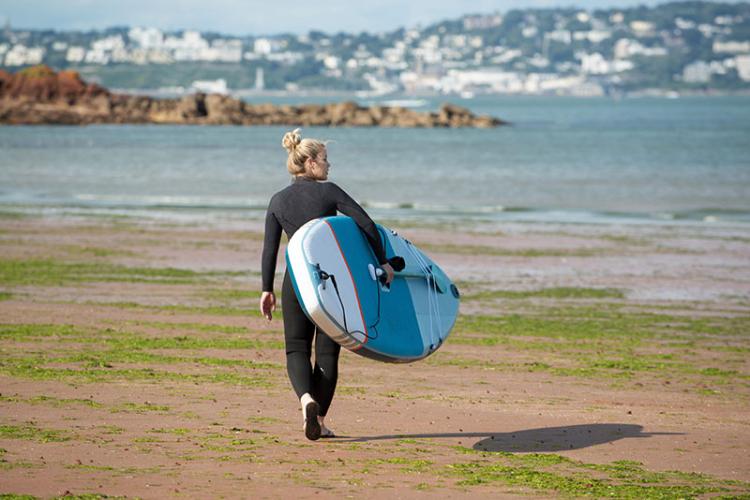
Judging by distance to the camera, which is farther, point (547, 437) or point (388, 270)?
point (547, 437)

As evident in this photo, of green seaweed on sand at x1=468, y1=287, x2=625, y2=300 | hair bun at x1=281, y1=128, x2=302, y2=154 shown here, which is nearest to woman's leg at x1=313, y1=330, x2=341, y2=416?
hair bun at x1=281, y1=128, x2=302, y2=154

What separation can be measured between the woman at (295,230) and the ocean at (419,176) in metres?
21.6

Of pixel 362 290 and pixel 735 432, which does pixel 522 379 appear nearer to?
pixel 735 432

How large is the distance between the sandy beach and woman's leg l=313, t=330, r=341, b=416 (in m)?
0.30

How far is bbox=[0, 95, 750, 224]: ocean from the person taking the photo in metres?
32.7

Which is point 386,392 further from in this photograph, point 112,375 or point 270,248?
point 270,248

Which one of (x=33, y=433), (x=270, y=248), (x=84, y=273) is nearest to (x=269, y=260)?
(x=270, y=248)

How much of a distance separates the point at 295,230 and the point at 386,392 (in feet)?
7.58

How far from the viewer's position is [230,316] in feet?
42.5

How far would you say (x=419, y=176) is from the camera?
4847cm

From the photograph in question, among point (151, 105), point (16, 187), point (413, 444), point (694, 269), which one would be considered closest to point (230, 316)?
point (413, 444)

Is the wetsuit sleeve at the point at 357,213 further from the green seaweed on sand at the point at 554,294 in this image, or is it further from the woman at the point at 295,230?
the green seaweed on sand at the point at 554,294

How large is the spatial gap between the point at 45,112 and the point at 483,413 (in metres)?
114

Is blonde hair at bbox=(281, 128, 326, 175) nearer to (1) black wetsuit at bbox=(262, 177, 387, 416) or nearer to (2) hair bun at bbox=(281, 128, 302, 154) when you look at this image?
(2) hair bun at bbox=(281, 128, 302, 154)
